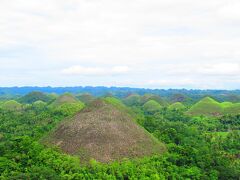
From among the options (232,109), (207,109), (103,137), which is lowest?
(103,137)

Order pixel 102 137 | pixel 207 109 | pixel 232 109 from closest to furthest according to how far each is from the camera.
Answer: pixel 102 137 → pixel 232 109 → pixel 207 109

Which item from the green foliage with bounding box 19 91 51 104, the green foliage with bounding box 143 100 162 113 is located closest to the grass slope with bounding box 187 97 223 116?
the green foliage with bounding box 143 100 162 113

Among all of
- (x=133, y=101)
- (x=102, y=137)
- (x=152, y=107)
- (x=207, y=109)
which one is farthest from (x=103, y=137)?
(x=133, y=101)

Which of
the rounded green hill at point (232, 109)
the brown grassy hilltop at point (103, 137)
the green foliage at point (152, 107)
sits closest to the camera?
the brown grassy hilltop at point (103, 137)

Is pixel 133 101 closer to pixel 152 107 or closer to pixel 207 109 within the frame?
pixel 152 107

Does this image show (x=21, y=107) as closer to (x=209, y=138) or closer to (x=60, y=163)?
(x=209, y=138)

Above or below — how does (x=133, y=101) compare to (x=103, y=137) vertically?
above

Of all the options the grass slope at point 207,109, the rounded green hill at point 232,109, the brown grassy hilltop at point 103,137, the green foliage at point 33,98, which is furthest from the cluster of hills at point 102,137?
the green foliage at point 33,98

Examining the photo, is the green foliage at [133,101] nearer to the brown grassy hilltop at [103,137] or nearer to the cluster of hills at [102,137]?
the cluster of hills at [102,137]
